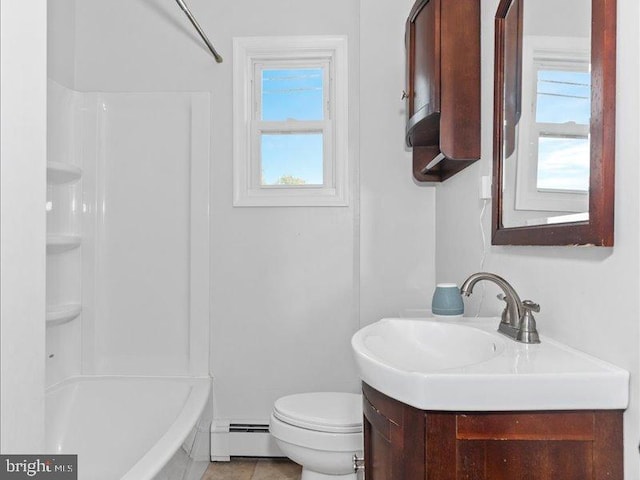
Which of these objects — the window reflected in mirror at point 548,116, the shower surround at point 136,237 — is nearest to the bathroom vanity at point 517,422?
the window reflected in mirror at point 548,116

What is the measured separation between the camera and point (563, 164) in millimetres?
1092

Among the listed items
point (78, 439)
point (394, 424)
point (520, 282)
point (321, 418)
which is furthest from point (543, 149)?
point (78, 439)

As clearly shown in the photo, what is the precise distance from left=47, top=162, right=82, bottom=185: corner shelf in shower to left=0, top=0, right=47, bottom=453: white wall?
160 centimetres

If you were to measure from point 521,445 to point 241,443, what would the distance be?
190 cm

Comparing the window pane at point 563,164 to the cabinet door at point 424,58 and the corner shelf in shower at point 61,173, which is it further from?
the corner shelf in shower at point 61,173

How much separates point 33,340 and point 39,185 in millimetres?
258

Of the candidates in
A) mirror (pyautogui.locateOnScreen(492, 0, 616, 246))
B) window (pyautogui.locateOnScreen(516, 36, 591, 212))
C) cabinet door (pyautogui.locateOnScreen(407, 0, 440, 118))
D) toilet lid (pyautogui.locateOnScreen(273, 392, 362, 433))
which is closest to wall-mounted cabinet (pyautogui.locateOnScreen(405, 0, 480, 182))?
cabinet door (pyautogui.locateOnScreen(407, 0, 440, 118))

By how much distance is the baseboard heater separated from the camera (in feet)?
7.98

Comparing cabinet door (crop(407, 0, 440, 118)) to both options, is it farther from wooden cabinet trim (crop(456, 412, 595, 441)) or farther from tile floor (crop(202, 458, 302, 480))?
tile floor (crop(202, 458, 302, 480))

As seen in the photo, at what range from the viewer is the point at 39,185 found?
0.79 metres

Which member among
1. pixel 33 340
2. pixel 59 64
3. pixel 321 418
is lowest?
pixel 321 418

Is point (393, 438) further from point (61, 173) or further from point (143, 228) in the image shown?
point (61, 173)

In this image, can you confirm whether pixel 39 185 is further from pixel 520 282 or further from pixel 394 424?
pixel 520 282

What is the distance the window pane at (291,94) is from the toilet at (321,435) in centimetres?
150
